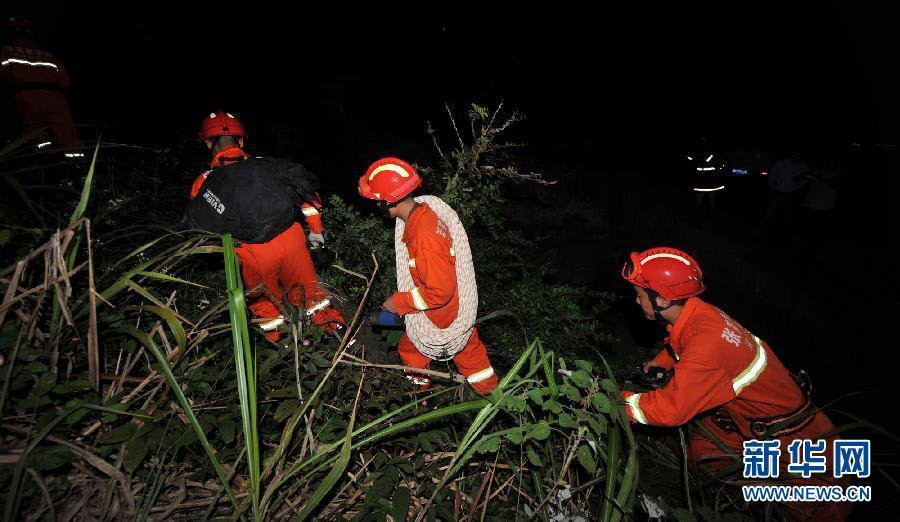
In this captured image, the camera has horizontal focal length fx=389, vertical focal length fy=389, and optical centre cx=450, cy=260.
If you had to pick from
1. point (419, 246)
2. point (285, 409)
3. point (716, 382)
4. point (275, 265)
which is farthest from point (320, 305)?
point (716, 382)

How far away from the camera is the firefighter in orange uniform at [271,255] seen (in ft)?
11.0

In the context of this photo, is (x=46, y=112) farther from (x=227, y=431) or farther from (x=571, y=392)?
(x=571, y=392)

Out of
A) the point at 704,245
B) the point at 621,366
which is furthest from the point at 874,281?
the point at 621,366

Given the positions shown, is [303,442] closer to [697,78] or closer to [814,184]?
[814,184]

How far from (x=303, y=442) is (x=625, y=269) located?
252 cm

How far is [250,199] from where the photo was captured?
3.13 meters

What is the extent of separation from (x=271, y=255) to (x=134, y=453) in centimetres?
232

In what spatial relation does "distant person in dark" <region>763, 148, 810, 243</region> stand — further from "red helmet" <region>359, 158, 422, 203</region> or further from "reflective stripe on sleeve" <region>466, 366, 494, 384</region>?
"red helmet" <region>359, 158, 422, 203</region>

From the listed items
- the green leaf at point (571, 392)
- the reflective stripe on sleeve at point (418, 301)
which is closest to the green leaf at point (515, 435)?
the green leaf at point (571, 392)

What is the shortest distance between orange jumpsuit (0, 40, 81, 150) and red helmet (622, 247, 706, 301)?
659 cm

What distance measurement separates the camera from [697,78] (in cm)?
1191

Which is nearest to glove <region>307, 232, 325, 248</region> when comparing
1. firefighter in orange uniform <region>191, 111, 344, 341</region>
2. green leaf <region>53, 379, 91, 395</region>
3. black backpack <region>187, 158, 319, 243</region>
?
firefighter in orange uniform <region>191, 111, 344, 341</region>

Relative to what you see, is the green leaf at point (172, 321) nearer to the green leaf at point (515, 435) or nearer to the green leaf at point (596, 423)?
the green leaf at point (515, 435)

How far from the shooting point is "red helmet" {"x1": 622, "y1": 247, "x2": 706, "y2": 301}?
2.73 metres
